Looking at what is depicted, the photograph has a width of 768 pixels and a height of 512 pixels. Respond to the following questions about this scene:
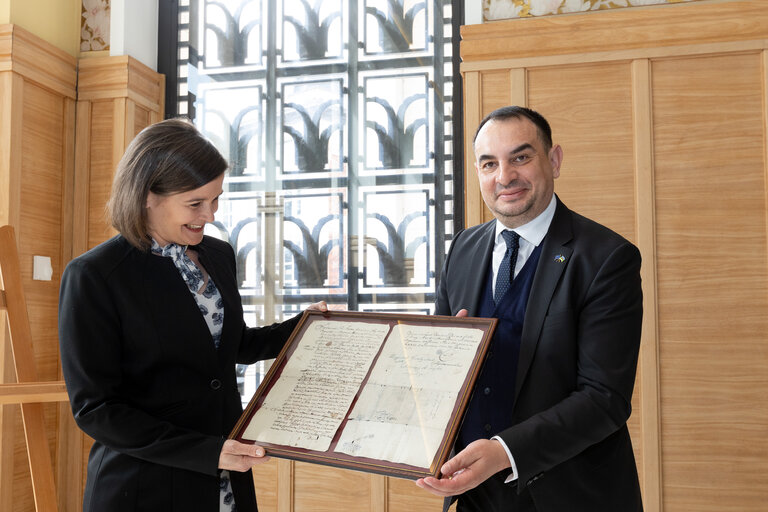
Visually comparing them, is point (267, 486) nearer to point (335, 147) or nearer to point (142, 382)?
point (335, 147)

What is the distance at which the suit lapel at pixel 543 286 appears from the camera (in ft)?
5.40

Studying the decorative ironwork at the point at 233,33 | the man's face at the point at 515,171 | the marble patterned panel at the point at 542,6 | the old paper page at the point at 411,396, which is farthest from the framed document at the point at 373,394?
the decorative ironwork at the point at 233,33

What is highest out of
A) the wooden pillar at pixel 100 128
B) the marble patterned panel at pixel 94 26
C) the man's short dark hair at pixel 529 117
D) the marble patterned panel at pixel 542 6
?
the marble patterned panel at pixel 94 26

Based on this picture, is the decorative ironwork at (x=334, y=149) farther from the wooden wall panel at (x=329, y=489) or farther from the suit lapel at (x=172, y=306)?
the suit lapel at (x=172, y=306)

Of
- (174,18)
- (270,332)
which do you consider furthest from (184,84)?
(270,332)

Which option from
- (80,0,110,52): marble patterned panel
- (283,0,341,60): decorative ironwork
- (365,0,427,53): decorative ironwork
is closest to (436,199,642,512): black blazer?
(365,0,427,53): decorative ironwork

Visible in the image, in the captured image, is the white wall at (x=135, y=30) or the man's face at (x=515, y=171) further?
the white wall at (x=135, y=30)

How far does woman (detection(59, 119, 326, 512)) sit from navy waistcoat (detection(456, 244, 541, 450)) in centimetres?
53

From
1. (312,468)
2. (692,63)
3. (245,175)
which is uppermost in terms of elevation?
(692,63)

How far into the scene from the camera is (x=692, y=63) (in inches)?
121

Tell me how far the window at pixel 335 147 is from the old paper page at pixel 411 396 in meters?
1.80

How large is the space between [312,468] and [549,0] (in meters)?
2.53

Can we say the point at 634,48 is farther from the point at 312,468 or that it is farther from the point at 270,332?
the point at 312,468

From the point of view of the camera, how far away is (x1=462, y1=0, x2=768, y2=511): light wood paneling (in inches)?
117
